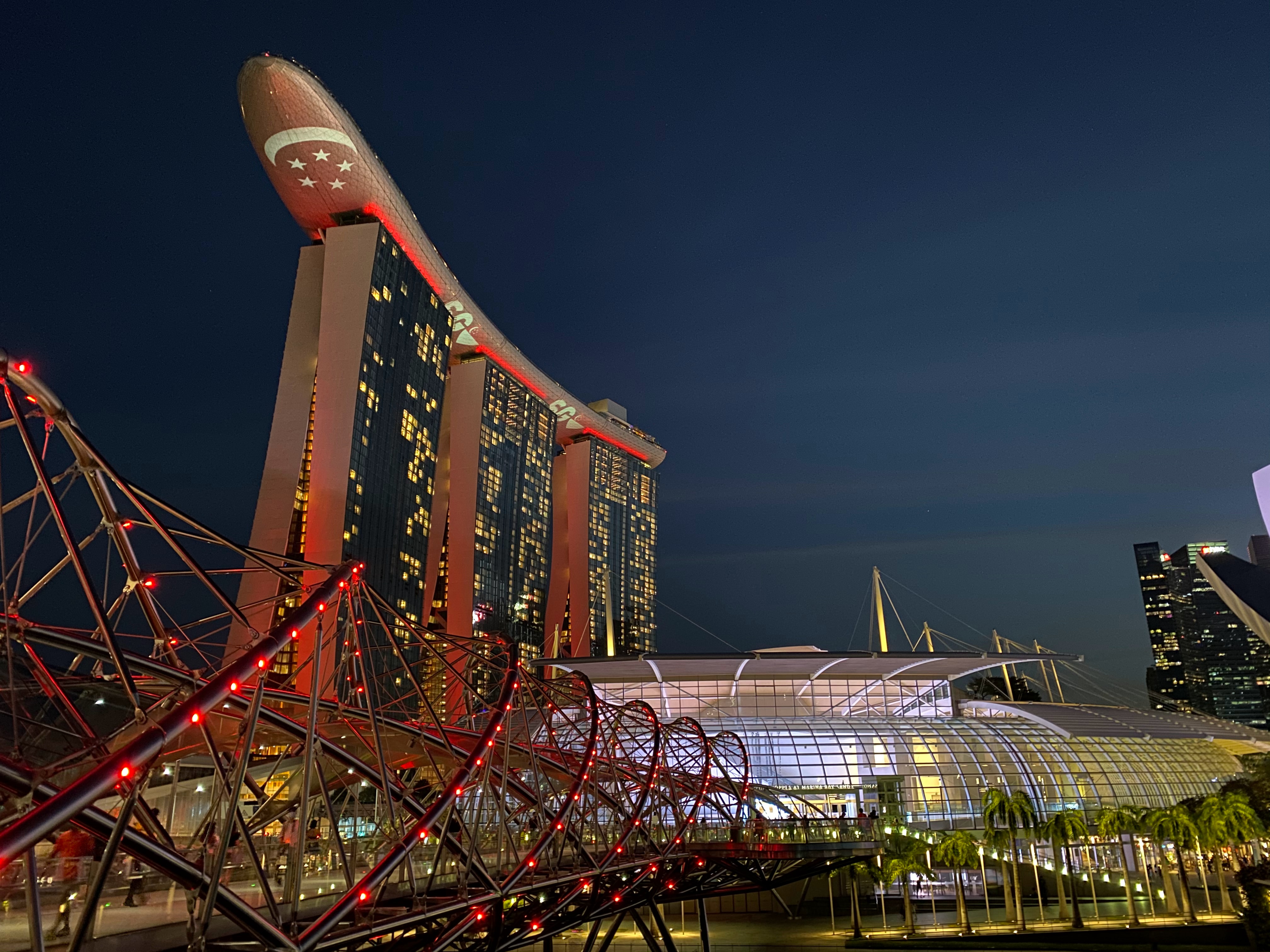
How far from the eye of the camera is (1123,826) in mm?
51438

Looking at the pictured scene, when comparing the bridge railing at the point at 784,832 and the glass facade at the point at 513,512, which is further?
the glass facade at the point at 513,512

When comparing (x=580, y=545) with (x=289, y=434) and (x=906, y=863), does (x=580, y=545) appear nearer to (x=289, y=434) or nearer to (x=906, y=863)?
(x=289, y=434)

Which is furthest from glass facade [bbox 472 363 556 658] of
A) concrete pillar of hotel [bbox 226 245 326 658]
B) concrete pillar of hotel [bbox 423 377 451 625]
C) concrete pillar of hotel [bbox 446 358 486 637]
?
concrete pillar of hotel [bbox 226 245 326 658]

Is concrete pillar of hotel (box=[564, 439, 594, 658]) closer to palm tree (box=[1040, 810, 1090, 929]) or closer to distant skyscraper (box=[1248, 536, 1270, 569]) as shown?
distant skyscraper (box=[1248, 536, 1270, 569])

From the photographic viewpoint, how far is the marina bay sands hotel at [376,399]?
312ft

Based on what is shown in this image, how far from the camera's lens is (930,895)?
168 feet

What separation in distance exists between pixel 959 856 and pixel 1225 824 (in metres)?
13.8

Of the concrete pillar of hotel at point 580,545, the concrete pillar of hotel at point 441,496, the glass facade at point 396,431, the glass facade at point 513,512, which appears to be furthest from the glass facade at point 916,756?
the concrete pillar of hotel at point 580,545

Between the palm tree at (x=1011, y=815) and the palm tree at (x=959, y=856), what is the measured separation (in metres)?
1.88

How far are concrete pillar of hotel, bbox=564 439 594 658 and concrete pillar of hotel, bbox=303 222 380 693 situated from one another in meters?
83.8

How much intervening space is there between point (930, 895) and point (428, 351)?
3533 inches

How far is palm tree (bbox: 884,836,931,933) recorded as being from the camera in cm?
4706

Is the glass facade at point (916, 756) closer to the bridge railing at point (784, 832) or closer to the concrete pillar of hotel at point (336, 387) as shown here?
the bridge railing at point (784, 832)

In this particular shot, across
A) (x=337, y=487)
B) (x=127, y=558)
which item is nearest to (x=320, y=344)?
(x=337, y=487)
